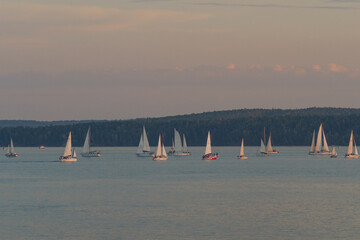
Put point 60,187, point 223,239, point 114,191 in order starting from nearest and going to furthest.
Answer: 1. point 223,239
2. point 114,191
3. point 60,187

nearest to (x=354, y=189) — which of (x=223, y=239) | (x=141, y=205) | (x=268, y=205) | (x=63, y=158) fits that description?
(x=268, y=205)

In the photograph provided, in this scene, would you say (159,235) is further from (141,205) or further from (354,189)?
(354,189)

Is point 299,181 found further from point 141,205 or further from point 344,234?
point 344,234

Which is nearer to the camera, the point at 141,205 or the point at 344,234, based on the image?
the point at 344,234

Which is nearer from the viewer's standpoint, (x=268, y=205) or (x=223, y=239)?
(x=223, y=239)

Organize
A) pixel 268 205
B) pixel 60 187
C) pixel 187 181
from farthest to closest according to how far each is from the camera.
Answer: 1. pixel 187 181
2. pixel 60 187
3. pixel 268 205

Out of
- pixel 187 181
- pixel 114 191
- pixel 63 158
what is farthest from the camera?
pixel 63 158

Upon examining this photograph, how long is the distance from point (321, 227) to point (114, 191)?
3648 centimetres

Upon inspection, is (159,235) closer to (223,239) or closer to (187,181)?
(223,239)

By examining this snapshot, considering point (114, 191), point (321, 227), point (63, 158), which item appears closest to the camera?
point (321, 227)

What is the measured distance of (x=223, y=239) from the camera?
46.7 meters

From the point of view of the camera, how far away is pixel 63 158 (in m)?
166

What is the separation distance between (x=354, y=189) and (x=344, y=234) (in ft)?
125

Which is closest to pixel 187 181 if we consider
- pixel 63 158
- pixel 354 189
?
pixel 354 189
